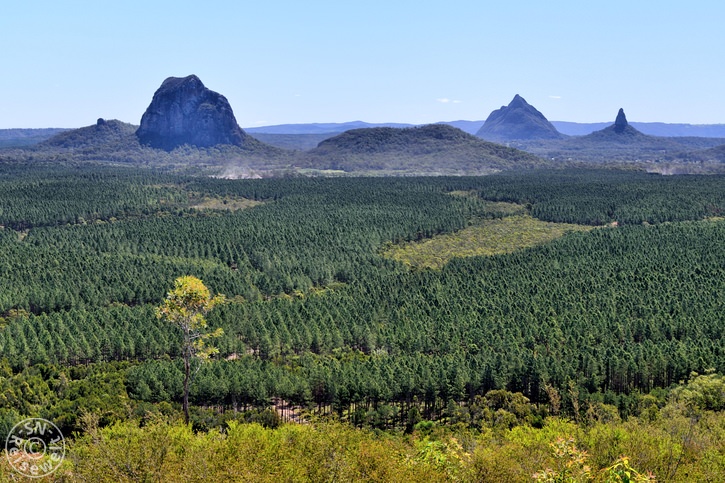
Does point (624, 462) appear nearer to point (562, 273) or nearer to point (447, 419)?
point (447, 419)

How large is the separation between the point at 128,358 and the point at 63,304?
37.3m

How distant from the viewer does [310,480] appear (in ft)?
121

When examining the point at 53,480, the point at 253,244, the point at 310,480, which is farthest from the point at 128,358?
the point at 253,244

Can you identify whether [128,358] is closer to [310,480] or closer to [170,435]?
[170,435]

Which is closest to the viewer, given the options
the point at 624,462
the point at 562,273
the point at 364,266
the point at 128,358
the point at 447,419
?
the point at 624,462

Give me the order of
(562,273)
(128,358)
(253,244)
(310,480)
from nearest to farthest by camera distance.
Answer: (310,480)
(128,358)
(562,273)
(253,244)

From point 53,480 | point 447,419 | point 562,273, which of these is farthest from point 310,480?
point 562,273

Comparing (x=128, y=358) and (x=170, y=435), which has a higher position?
(x=170, y=435)

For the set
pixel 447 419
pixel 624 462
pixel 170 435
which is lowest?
pixel 447 419

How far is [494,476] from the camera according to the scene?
37.4 m

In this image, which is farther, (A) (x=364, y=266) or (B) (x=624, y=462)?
(A) (x=364, y=266)

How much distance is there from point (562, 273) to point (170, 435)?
399 feet

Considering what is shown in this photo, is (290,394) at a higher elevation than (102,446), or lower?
→ lower

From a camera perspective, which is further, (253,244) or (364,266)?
(253,244)
